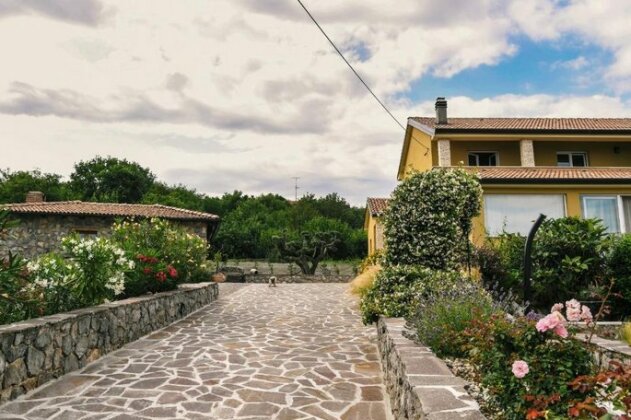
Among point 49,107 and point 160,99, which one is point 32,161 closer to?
point 49,107

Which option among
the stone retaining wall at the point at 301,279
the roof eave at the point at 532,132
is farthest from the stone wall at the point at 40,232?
the roof eave at the point at 532,132

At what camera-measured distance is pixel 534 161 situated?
61.7 ft

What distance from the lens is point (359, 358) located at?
5.85m

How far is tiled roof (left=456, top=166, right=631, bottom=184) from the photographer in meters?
14.8

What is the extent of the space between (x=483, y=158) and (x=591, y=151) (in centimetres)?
505

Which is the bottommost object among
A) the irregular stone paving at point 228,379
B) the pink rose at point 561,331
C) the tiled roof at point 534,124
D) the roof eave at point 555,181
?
the irregular stone paving at point 228,379

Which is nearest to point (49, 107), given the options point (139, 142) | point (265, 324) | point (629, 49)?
point (139, 142)

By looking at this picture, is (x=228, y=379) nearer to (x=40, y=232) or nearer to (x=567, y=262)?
(x=567, y=262)

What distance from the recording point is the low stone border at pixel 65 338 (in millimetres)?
4086

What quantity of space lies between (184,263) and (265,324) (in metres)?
3.80

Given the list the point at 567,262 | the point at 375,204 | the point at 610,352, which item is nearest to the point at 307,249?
the point at 375,204

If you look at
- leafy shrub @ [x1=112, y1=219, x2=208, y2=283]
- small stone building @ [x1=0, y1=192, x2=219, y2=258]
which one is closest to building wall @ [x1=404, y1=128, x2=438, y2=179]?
small stone building @ [x1=0, y1=192, x2=219, y2=258]

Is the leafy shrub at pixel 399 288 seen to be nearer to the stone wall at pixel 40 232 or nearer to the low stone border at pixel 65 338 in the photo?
the low stone border at pixel 65 338

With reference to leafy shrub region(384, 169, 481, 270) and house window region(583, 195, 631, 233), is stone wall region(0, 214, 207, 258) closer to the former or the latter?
leafy shrub region(384, 169, 481, 270)
